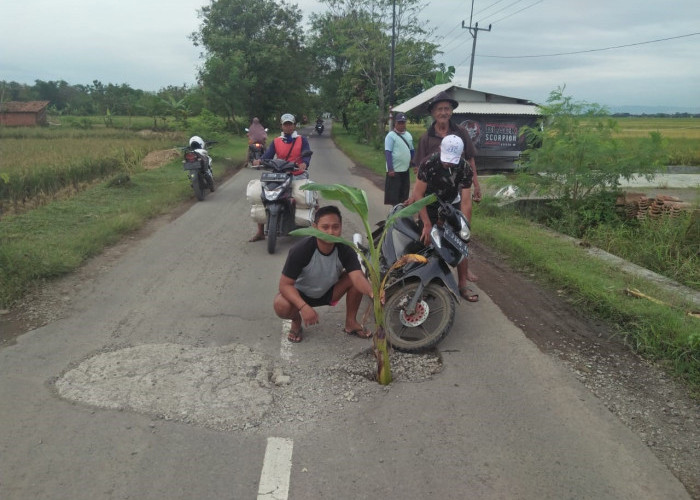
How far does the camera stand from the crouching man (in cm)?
386

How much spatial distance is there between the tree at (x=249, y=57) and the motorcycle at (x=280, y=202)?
27633 millimetres

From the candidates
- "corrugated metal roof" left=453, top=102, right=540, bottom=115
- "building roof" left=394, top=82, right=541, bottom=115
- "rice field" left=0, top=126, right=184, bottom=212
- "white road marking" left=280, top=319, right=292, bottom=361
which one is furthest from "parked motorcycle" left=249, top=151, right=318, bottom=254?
"building roof" left=394, top=82, right=541, bottom=115

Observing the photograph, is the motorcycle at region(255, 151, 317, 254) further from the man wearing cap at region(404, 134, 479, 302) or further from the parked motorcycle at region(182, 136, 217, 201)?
the parked motorcycle at region(182, 136, 217, 201)

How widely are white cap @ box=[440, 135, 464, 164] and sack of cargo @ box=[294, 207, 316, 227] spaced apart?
3.07 m

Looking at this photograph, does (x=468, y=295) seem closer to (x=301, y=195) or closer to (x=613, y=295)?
(x=613, y=295)

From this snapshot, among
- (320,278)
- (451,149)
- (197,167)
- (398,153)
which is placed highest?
(451,149)

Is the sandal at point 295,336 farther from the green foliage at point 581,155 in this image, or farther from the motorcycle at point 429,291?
the green foliage at point 581,155

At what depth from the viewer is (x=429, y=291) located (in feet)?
13.7

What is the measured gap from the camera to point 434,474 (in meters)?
2.67

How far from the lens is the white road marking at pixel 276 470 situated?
2508 mm

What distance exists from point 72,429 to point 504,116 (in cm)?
1715

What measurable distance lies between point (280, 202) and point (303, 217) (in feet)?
1.55

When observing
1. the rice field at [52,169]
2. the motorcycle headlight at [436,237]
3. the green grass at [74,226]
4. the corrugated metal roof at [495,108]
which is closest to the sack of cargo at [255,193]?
the green grass at [74,226]

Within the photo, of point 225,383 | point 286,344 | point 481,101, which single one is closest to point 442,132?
point 286,344
